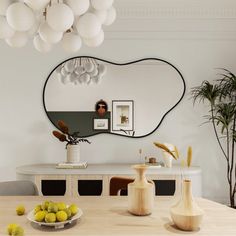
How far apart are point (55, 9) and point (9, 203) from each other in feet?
4.13

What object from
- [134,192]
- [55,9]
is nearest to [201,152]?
[134,192]

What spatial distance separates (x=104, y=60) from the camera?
3.53 metres

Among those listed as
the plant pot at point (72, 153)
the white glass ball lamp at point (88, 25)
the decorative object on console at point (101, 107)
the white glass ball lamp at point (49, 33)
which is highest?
the white glass ball lamp at point (88, 25)

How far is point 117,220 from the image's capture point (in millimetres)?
1513

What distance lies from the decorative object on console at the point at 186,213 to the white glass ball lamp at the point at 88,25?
0.88m

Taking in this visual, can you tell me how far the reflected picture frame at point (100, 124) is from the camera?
353cm

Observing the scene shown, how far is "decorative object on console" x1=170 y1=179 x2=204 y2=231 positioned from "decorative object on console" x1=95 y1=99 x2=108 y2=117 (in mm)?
2186

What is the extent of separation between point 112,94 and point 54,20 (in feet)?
7.61

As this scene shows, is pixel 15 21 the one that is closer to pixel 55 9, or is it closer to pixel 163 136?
pixel 55 9

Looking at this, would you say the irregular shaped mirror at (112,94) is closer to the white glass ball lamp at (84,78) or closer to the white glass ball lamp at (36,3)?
the white glass ball lamp at (84,78)

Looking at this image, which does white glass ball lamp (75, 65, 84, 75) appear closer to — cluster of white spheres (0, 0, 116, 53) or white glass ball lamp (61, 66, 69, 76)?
white glass ball lamp (61, 66, 69, 76)

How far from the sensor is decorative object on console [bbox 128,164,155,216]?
1.55 metres

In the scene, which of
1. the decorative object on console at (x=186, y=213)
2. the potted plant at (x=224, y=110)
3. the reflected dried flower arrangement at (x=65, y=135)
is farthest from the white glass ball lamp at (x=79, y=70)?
the decorative object on console at (x=186, y=213)

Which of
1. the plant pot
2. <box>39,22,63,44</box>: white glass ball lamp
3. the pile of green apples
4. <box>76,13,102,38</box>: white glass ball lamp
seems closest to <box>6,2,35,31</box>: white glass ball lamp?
<box>39,22,63,44</box>: white glass ball lamp
